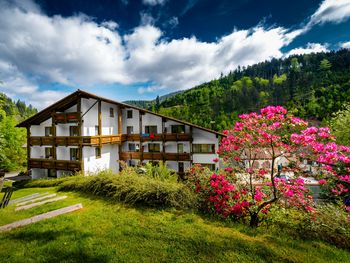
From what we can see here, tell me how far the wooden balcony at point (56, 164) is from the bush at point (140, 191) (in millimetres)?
9626

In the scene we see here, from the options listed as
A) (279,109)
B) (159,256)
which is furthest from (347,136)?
(159,256)

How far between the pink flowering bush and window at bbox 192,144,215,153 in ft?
43.6

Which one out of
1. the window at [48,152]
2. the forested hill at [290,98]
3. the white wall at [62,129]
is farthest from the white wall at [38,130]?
the forested hill at [290,98]

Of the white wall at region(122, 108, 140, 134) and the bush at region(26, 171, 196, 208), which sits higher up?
the white wall at region(122, 108, 140, 134)

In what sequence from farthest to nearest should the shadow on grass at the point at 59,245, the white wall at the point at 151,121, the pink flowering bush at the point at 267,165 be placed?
the white wall at the point at 151,121, the pink flowering bush at the point at 267,165, the shadow on grass at the point at 59,245

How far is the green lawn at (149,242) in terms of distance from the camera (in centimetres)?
397

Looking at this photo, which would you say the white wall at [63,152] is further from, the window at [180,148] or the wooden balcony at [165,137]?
the window at [180,148]

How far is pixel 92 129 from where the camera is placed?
19.1 meters

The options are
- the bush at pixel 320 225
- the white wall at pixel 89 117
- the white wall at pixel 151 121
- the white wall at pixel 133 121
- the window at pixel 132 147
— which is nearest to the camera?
the bush at pixel 320 225

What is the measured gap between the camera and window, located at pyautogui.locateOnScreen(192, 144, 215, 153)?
2041 cm

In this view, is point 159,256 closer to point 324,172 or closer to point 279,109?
point 279,109

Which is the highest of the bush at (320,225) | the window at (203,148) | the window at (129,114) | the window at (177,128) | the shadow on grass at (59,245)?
the window at (129,114)

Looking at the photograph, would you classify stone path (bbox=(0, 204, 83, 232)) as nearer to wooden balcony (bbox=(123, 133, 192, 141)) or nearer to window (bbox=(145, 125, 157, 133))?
wooden balcony (bbox=(123, 133, 192, 141))

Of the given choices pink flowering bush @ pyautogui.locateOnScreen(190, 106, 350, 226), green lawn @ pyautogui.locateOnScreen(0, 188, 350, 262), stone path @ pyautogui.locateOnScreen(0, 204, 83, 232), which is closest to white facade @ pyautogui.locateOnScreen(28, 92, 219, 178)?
stone path @ pyautogui.locateOnScreen(0, 204, 83, 232)
